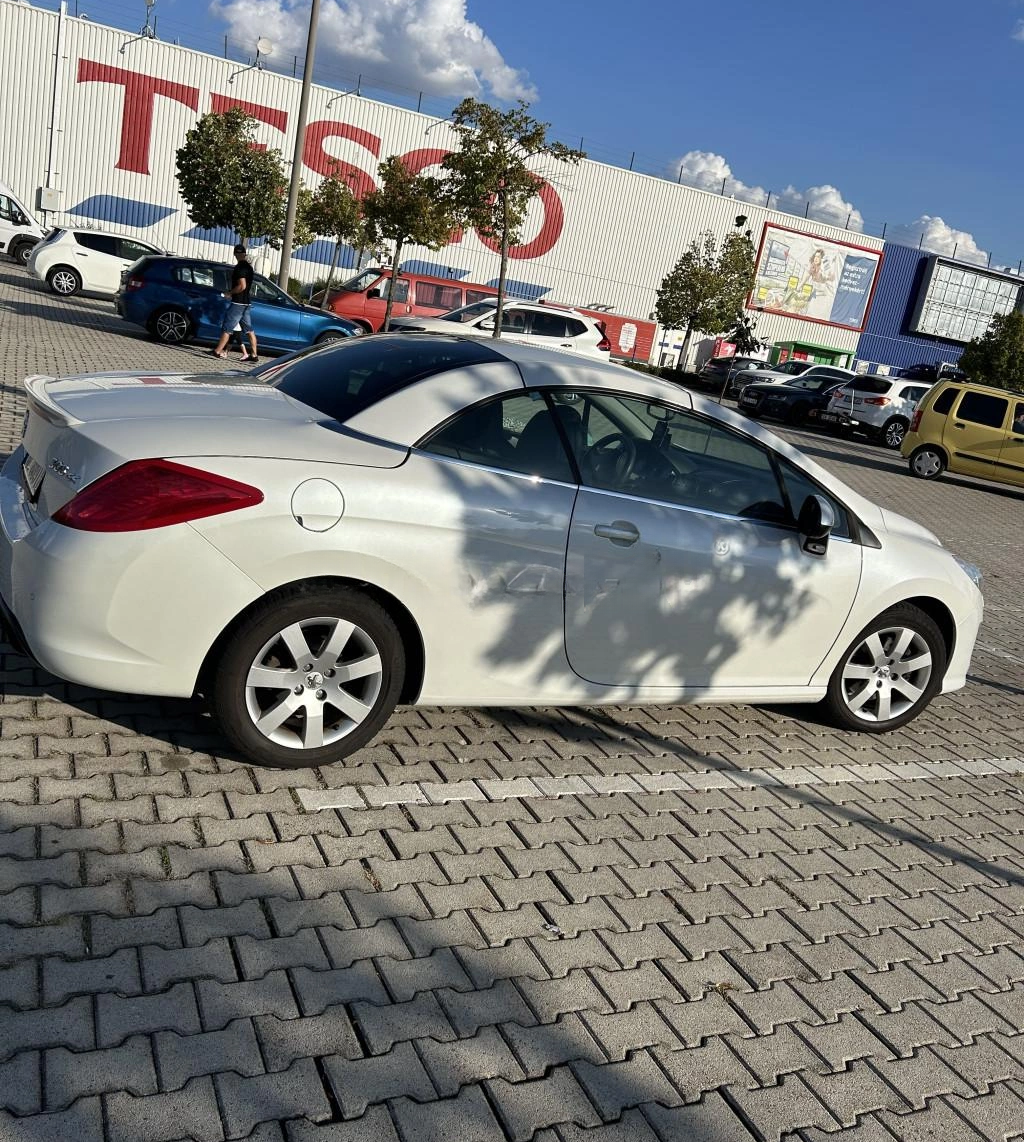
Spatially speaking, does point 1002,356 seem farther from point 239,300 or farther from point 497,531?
point 497,531

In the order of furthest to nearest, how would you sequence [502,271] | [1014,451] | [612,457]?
1. [502,271]
2. [1014,451]
3. [612,457]

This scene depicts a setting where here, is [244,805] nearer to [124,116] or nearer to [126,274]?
[126,274]

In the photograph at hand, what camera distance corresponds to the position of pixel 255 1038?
8.39ft

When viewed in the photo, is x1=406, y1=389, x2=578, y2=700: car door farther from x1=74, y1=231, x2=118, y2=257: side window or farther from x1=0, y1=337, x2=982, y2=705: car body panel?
x1=74, y1=231, x2=118, y2=257: side window

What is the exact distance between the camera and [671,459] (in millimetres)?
4496

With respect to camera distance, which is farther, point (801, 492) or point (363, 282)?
point (363, 282)

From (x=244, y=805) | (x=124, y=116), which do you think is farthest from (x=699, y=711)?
(x=124, y=116)

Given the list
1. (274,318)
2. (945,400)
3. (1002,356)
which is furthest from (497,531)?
(1002,356)

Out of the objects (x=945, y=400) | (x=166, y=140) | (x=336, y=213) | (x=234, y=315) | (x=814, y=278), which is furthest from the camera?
(x=814, y=278)

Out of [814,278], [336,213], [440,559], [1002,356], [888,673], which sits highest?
[814,278]

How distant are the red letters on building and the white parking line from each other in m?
38.4

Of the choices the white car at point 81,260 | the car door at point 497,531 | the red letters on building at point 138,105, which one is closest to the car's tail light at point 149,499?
the car door at point 497,531

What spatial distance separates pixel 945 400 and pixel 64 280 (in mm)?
18309

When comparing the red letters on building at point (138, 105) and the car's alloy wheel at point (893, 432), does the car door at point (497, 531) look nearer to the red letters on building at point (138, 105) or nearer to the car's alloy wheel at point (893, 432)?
the car's alloy wheel at point (893, 432)
